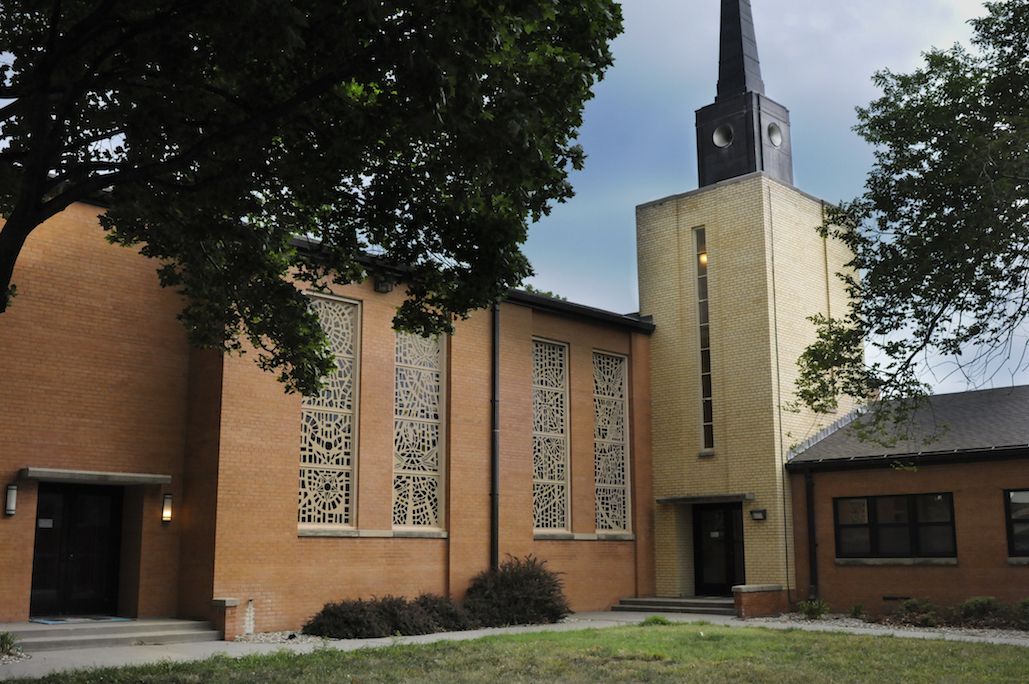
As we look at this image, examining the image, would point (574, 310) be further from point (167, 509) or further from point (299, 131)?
point (299, 131)

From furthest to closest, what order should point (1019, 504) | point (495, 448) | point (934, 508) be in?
point (495, 448)
point (934, 508)
point (1019, 504)

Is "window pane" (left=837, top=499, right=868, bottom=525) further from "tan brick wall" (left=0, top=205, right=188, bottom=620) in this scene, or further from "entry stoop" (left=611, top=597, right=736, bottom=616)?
"tan brick wall" (left=0, top=205, right=188, bottom=620)

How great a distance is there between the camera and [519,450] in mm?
22703

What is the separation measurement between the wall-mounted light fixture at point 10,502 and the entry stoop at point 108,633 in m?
1.72

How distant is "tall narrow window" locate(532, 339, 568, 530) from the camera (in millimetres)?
23453

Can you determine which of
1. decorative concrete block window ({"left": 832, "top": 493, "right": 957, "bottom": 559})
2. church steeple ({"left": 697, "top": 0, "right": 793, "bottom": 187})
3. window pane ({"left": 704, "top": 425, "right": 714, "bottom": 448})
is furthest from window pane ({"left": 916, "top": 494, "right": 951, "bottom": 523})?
church steeple ({"left": 697, "top": 0, "right": 793, "bottom": 187})

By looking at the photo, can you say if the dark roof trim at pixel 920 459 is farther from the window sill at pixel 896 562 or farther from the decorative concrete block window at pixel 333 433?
the decorative concrete block window at pixel 333 433

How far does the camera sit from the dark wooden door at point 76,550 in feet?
55.6

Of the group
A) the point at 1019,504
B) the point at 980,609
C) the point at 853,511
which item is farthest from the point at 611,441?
the point at 1019,504

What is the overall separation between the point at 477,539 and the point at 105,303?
880 cm

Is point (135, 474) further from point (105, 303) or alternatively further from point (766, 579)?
point (766, 579)

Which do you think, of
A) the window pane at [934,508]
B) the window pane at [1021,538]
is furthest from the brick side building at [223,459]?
the window pane at [1021,538]

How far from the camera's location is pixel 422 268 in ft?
40.2

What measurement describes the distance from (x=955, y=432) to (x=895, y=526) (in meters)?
2.39
